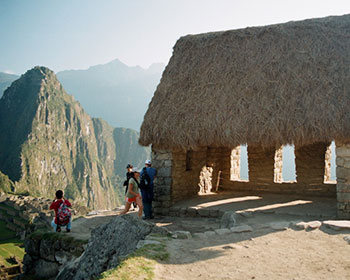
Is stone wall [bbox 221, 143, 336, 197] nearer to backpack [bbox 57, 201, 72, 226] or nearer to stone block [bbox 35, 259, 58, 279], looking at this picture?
backpack [bbox 57, 201, 72, 226]

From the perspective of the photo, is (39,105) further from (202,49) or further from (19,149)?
(202,49)

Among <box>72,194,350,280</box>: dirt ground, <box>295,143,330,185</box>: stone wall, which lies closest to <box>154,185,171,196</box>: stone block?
<box>72,194,350,280</box>: dirt ground

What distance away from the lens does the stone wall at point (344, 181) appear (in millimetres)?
7457

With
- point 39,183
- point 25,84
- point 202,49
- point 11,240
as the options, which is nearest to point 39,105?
point 25,84

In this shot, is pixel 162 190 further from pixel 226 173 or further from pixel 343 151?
pixel 343 151

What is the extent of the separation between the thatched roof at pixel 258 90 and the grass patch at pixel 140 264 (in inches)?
189

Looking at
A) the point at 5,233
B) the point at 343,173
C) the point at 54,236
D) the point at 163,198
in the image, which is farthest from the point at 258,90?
the point at 5,233

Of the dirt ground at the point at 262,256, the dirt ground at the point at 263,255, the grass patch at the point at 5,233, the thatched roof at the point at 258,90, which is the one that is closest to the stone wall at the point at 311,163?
the thatched roof at the point at 258,90

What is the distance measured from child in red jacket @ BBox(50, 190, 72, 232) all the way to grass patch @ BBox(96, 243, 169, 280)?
12.6 feet

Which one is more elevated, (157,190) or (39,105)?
(39,105)

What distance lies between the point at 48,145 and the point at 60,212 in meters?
96.4

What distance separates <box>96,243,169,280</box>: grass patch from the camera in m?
3.43

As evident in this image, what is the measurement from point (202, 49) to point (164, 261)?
27.6 feet

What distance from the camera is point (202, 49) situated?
11008mm
